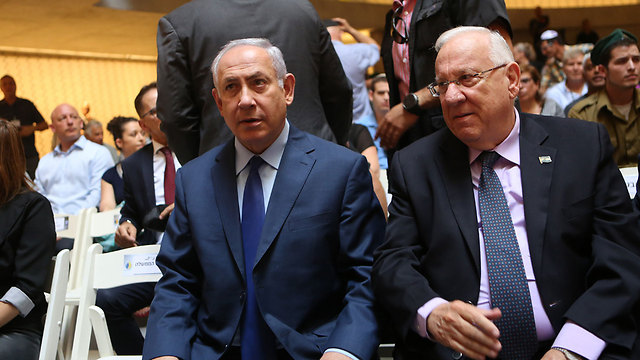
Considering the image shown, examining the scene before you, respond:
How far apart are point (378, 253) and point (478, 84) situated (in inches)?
21.7

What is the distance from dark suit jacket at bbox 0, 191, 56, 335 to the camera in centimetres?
268

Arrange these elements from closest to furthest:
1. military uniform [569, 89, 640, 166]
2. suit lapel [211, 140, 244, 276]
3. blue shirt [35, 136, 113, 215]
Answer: suit lapel [211, 140, 244, 276] → military uniform [569, 89, 640, 166] → blue shirt [35, 136, 113, 215]

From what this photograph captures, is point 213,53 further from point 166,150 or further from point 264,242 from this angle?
point 166,150

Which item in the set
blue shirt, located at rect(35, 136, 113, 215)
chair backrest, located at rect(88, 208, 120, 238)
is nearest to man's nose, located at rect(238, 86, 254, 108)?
chair backrest, located at rect(88, 208, 120, 238)

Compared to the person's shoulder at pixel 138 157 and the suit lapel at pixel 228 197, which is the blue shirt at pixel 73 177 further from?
the suit lapel at pixel 228 197

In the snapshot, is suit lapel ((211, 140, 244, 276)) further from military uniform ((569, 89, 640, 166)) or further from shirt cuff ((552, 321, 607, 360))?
military uniform ((569, 89, 640, 166))

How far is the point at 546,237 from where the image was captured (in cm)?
167

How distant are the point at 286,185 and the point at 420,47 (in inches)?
31.9

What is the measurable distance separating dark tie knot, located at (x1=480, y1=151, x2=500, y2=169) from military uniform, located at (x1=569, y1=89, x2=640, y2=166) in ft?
6.81

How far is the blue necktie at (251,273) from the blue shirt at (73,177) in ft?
14.4

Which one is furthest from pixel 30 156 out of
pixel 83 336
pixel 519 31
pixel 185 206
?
pixel 519 31

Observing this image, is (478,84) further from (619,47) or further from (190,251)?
(619,47)

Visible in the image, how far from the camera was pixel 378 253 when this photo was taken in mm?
1804

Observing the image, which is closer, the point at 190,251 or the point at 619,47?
the point at 190,251
